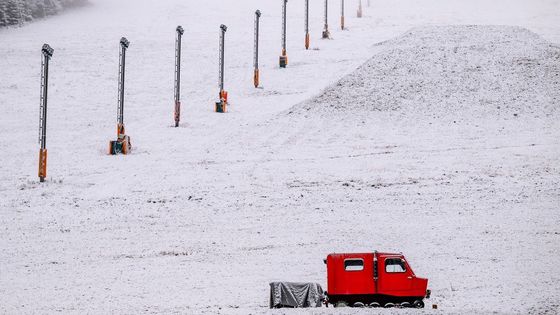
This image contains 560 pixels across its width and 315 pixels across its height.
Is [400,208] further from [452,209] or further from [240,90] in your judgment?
[240,90]

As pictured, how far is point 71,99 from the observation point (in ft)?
156

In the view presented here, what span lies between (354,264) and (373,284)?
0.63 meters

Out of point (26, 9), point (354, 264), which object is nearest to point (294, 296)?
point (354, 264)

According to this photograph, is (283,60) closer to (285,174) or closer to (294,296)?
(285,174)

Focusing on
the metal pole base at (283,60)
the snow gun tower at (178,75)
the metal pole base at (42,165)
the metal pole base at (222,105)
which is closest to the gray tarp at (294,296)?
the metal pole base at (42,165)

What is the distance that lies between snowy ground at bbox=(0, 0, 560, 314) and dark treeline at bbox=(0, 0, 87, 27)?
12168mm

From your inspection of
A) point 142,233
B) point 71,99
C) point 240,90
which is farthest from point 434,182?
point 71,99

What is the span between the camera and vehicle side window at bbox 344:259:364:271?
17125 mm

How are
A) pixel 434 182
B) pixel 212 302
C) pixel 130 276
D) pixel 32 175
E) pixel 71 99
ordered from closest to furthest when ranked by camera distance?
pixel 212 302, pixel 130 276, pixel 434 182, pixel 32 175, pixel 71 99

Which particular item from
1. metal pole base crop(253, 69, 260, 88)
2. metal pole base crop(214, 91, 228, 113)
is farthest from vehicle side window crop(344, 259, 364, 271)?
metal pole base crop(253, 69, 260, 88)

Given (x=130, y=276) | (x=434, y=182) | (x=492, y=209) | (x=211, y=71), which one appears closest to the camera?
(x=130, y=276)

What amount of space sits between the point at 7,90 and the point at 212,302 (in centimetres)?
3605

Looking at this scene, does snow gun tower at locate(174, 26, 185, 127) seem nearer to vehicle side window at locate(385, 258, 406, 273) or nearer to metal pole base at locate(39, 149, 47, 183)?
metal pole base at locate(39, 149, 47, 183)

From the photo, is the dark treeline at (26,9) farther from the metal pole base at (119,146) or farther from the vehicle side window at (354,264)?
the vehicle side window at (354,264)
